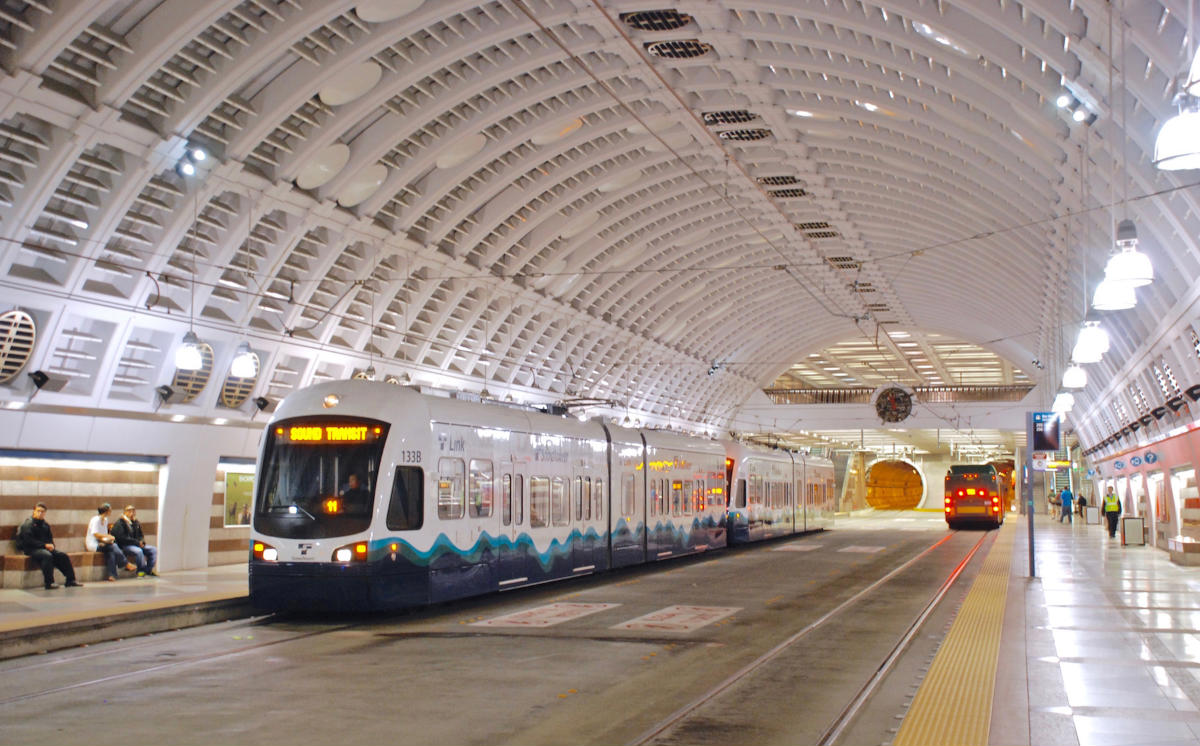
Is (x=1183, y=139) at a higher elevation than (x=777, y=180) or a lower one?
lower


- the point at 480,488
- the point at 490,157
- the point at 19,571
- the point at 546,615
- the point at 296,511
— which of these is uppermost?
the point at 490,157

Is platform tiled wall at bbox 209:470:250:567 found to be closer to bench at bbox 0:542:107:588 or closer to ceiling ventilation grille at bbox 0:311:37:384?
bench at bbox 0:542:107:588

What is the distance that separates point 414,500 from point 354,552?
1150 mm

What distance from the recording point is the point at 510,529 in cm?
1834

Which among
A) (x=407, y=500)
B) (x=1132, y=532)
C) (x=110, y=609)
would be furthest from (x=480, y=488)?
(x=1132, y=532)

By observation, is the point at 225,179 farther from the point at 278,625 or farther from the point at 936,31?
the point at 936,31

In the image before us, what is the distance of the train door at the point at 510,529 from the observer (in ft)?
59.2

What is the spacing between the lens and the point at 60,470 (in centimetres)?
2014

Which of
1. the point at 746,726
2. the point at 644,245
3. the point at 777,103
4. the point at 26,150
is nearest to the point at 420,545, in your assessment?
the point at 746,726

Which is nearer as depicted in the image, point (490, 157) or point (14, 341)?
point (14, 341)

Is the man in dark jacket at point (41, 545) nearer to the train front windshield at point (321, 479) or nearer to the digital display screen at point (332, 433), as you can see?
the train front windshield at point (321, 479)

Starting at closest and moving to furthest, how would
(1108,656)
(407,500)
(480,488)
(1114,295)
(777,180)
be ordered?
1. (1114,295)
2. (1108,656)
3. (407,500)
4. (480,488)
5. (777,180)

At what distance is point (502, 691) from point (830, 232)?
27676mm

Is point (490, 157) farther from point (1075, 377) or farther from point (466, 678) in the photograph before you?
point (466, 678)
